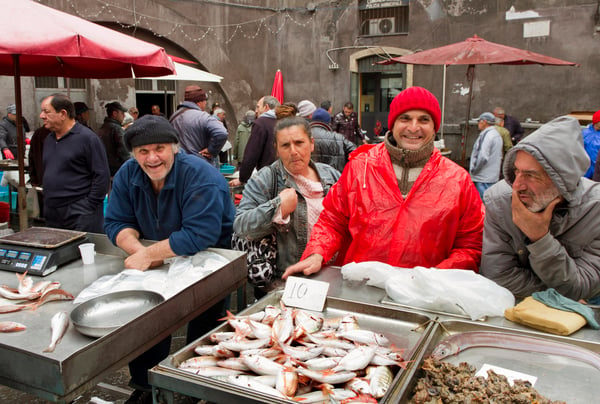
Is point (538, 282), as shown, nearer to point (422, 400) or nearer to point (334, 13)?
point (422, 400)

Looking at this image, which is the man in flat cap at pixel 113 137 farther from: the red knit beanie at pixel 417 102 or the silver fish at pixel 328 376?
the silver fish at pixel 328 376

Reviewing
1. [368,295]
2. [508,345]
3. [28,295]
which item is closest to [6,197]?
[28,295]

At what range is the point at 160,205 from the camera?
2.71 m

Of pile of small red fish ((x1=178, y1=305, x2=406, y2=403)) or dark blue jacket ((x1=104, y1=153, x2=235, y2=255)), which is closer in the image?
pile of small red fish ((x1=178, y1=305, x2=406, y2=403))

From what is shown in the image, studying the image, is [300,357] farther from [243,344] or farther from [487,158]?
[487,158]

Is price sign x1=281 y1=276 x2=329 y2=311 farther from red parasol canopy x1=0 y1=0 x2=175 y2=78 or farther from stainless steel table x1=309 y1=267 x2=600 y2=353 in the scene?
red parasol canopy x1=0 y1=0 x2=175 y2=78

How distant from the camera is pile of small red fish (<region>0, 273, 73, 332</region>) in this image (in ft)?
6.66

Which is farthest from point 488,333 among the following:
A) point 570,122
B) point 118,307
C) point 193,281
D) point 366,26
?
point 366,26

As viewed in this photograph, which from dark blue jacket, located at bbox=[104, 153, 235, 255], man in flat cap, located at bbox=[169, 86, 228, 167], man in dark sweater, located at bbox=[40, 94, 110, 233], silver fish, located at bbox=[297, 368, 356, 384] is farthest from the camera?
man in flat cap, located at bbox=[169, 86, 228, 167]

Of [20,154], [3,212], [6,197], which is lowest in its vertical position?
[6,197]

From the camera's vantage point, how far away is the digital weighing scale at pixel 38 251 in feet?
7.98

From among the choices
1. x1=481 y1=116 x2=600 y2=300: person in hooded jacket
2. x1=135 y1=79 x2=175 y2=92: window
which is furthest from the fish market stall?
x1=135 y1=79 x2=175 y2=92: window

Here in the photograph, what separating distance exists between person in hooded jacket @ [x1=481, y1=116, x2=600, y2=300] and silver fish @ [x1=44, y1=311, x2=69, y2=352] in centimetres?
180

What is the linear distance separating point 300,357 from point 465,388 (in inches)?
20.8
